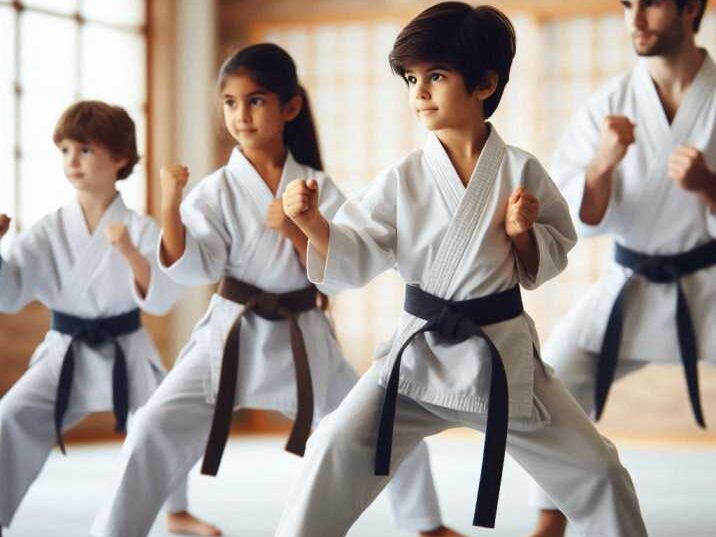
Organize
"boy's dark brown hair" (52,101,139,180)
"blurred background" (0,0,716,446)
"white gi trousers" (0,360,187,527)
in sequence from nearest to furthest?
"white gi trousers" (0,360,187,527) < "boy's dark brown hair" (52,101,139,180) < "blurred background" (0,0,716,446)

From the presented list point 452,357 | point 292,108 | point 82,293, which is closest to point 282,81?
point 292,108

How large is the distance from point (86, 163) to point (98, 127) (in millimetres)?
118

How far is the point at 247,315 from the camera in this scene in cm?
321

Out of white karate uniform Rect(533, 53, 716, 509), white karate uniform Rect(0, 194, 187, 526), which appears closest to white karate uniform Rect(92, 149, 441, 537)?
white karate uniform Rect(0, 194, 187, 526)

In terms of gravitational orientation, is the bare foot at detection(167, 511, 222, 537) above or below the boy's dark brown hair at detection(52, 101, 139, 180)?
below

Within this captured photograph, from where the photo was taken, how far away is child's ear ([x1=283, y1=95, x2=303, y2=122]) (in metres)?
3.34

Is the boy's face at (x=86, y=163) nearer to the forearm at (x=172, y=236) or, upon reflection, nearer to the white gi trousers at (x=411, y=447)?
the forearm at (x=172, y=236)

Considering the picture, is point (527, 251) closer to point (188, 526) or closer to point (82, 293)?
point (82, 293)

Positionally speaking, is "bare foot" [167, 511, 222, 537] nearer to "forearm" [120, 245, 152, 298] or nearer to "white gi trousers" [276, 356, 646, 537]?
"forearm" [120, 245, 152, 298]

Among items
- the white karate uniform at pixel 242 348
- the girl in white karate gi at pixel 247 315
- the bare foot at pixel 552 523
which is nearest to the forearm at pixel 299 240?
the girl in white karate gi at pixel 247 315

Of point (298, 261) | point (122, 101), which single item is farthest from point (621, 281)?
point (122, 101)

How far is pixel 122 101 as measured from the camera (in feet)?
21.3

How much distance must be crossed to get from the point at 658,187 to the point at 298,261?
1110 millimetres

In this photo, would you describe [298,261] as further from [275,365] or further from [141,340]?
[141,340]
